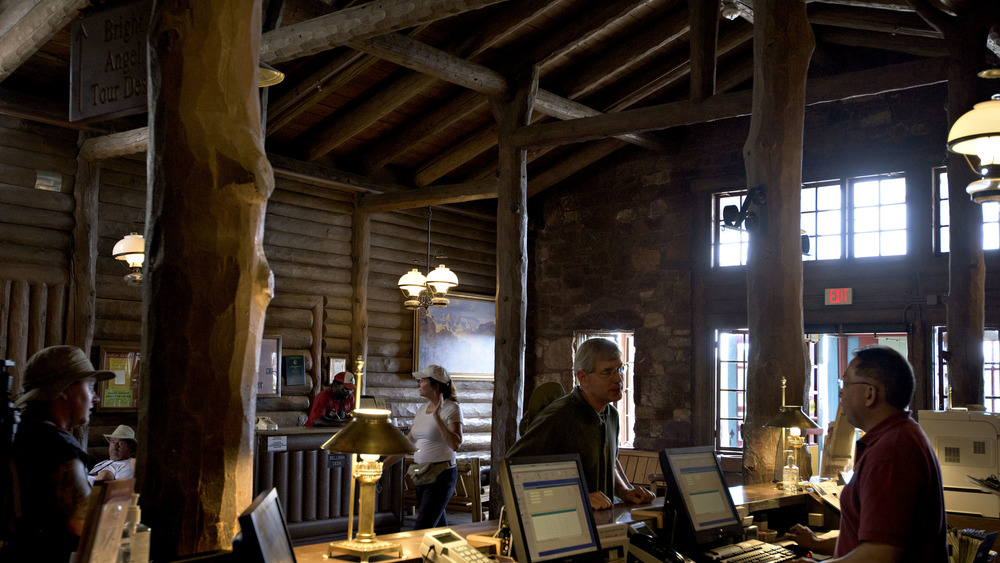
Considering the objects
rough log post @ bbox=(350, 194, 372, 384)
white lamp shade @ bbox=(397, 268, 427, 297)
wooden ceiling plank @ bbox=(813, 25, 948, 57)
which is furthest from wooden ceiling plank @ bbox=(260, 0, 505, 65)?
wooden ceiling plank @ bbox=(813, 25, 948, 57)

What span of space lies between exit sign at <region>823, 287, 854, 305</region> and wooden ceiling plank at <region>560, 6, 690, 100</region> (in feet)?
12.1

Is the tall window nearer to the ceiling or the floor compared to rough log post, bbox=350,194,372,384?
nearer to the floor

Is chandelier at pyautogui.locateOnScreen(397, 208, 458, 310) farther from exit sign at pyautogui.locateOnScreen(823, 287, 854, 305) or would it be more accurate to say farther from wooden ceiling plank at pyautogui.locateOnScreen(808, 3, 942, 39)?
wooden ceiling plank at pyautogui.locateOnScreen(808, 3, 942, 39)

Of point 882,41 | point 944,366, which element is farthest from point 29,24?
point 944,366

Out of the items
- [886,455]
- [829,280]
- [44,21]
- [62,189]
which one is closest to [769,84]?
[886,455]

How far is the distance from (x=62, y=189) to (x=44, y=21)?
375 cm

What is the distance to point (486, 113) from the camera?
442 inches

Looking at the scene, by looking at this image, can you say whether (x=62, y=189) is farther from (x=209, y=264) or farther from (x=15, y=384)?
(x=209, y=264)

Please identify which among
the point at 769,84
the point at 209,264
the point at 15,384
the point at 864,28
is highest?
the point at 864,28

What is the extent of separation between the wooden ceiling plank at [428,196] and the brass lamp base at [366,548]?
761cm

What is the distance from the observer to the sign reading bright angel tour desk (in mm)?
3416

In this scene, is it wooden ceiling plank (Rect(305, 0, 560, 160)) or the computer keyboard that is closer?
the computer keyboard

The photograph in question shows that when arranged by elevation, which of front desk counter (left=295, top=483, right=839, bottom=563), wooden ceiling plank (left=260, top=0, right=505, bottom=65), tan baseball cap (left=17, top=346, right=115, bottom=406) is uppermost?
wooden ceiling plank (left=260, top=0, right=505, bottom=65)

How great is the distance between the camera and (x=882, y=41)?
10031 millimetres
